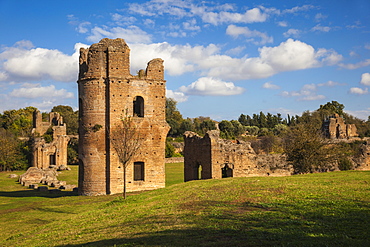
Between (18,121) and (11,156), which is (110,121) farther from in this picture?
(18,121)

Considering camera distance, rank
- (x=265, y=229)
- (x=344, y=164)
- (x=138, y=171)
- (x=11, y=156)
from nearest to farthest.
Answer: (x=265, y=229)
(x=138, y=171)
(x=344, y=164)
(x=11, y=156)

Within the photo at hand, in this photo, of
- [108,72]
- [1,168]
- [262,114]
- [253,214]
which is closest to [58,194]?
[108,72]

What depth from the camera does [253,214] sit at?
10367mm

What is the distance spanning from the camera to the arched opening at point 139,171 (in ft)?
86.0

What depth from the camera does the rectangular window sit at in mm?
26203

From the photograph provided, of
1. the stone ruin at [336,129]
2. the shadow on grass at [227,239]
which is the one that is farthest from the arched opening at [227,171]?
the stone ruin at [336,129]

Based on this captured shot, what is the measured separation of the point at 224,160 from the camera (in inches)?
939

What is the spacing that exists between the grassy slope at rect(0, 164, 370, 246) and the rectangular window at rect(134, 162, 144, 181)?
820cm

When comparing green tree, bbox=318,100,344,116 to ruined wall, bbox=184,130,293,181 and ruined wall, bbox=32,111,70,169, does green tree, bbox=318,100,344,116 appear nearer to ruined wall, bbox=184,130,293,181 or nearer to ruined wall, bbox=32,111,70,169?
ruined wall, bbox=32,111,70,169

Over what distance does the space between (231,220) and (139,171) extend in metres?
17.0

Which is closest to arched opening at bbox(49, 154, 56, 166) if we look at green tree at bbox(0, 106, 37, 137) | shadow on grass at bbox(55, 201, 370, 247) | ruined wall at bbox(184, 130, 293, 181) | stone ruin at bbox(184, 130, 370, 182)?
green tree at bbox(0, 106, 37, 137)

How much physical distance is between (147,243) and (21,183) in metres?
33.0

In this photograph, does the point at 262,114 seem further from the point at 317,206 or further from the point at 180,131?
the point at 317,206

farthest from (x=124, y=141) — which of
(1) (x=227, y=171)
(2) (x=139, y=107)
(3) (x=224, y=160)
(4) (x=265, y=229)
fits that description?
(4) (x=265, y=229)
